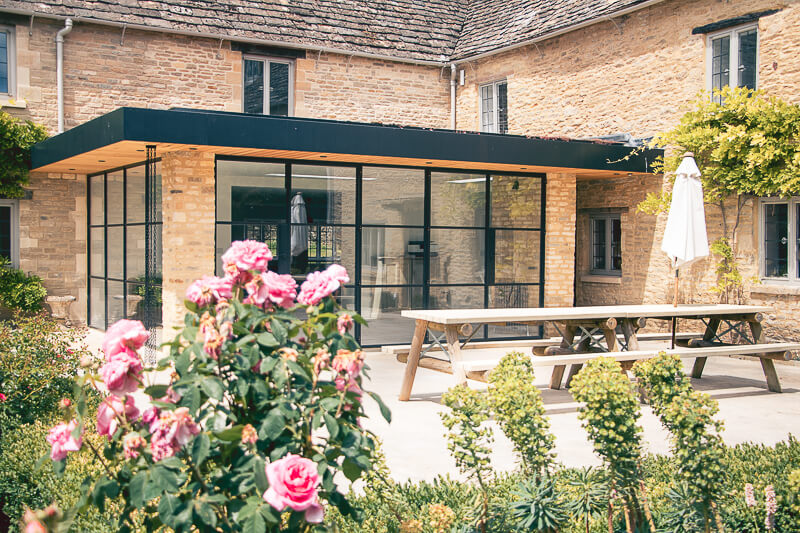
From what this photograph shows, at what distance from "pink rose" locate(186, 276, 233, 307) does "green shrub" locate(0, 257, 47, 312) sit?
40.4ft

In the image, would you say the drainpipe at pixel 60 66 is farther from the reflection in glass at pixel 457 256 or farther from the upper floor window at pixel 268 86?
the reflection in glass at pixel 457 256

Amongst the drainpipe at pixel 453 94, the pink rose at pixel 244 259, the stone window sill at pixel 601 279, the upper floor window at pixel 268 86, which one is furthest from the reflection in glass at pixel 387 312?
the pink rose at pixel 244 259

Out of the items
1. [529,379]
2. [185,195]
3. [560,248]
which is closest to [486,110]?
[560,248]

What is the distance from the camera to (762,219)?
1169cm

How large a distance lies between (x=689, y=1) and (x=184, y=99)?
9.35 metres

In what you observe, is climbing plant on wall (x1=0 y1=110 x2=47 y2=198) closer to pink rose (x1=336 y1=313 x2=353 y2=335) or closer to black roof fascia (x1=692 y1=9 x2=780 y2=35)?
black roof fascia (x1=692 y1=9 x2=780 y2=35)

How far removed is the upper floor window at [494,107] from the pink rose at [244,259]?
14.9 meters

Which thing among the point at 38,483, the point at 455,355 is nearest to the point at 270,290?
the point at 38,483

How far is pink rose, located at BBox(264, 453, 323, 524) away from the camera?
220 cm

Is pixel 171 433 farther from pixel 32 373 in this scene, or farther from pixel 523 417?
pixel 32 373

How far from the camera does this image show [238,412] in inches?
102

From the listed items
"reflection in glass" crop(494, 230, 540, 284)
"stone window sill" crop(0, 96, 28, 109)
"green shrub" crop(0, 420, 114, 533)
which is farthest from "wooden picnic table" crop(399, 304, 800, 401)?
"stone window sill" crop(0, 96, 28, 109)

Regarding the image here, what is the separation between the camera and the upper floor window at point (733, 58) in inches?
464

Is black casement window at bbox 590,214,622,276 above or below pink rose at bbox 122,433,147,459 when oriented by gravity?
above
